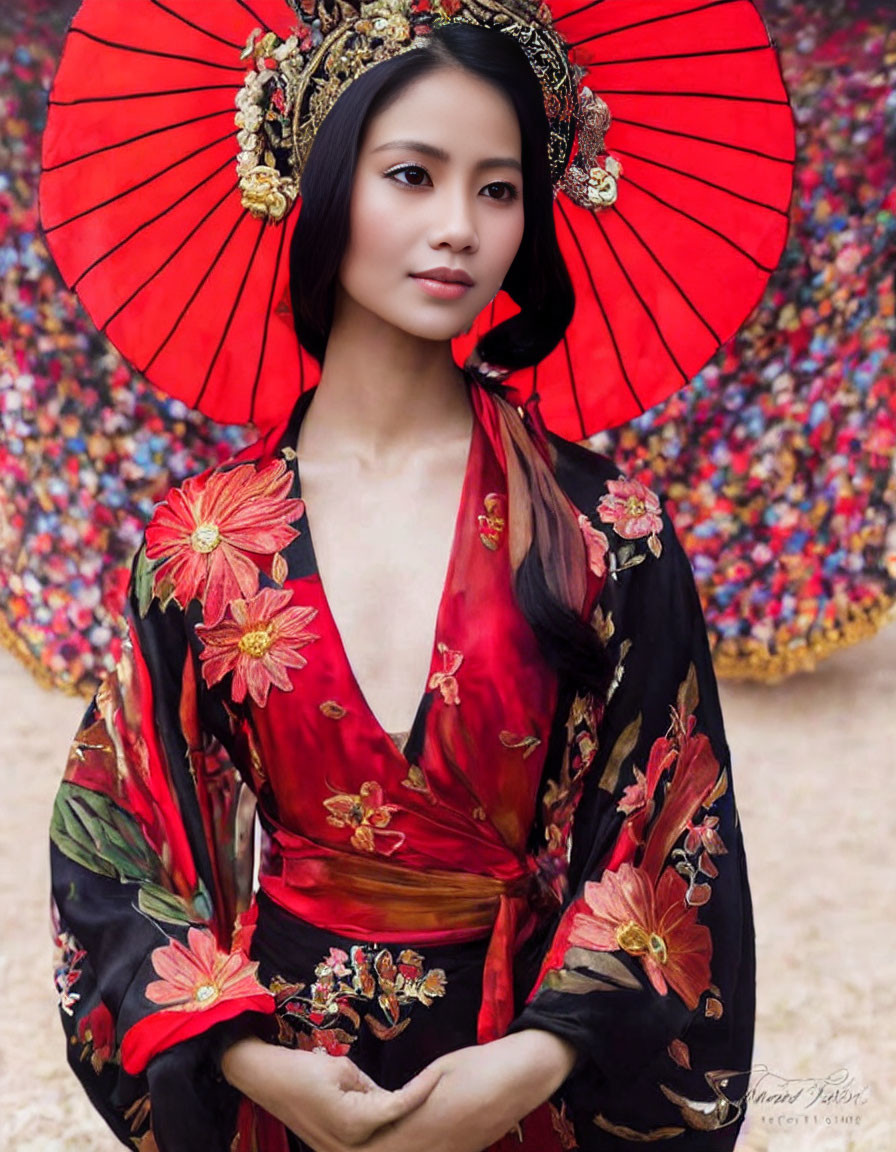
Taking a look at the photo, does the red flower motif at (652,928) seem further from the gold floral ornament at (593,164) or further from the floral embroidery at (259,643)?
the gold floral ornament at (593,164)

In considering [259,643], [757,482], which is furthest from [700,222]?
[757,482]

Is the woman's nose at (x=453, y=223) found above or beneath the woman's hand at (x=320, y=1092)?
above

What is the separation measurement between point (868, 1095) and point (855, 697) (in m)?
0.95

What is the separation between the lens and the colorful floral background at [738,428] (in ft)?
8.74

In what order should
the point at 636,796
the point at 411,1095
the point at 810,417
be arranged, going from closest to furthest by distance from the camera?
1. the point at 411,1095
2. the point at 636,796
3. the point at 810,417

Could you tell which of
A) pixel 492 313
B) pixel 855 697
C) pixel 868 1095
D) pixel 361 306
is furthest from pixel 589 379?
pixel 855 697

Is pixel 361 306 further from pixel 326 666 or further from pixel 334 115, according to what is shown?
pixel 326 666

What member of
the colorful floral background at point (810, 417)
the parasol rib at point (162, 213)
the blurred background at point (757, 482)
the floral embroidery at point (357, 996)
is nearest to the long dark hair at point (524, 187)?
the parasol rib at point (162, 213)

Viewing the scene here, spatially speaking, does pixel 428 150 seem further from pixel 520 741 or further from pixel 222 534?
pixel 520 741

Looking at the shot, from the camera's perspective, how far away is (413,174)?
3.51 feet

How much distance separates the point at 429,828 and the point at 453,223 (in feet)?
1.30

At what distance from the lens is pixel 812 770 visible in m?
2.77

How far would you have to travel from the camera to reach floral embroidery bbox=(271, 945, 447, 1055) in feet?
3.56

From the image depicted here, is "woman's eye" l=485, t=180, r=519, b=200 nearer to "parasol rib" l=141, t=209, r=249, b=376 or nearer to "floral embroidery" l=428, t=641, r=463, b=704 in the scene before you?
"parasol rib" l=141, t=209, r=249, b=376
